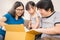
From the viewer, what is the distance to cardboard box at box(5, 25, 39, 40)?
4.09 ft

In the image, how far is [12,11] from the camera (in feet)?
5.83

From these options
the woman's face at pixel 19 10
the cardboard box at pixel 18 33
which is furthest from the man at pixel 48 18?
the woman's face at pixel 19 10

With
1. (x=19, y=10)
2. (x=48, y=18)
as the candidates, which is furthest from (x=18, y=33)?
(x=19, y=10)

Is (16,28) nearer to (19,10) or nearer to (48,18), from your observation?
(48,18)

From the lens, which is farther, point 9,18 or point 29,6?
point 29,6

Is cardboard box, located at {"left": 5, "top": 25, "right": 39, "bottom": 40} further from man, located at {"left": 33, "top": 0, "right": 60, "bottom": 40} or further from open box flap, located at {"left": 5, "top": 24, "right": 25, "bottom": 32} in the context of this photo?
man, located at {"left": 33, "top": 0, "right": 60, "bottom": 40}

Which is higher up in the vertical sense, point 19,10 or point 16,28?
point 19,10

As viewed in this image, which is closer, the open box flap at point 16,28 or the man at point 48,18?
the man at point 48,18

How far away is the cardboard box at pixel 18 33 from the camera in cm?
125

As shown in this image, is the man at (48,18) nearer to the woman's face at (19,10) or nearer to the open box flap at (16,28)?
the open box flap at (16,28)

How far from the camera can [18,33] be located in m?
1.30

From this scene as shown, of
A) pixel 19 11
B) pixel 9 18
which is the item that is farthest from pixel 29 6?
pixel 9 18

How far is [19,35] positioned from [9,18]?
51 centimetres

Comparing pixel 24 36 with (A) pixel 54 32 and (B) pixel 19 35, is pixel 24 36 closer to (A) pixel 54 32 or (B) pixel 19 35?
(B) pixel 19 35
